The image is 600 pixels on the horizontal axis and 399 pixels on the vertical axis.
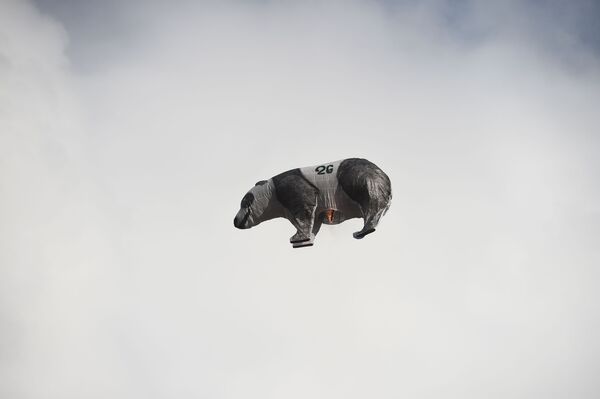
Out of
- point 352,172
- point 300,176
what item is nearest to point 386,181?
point 352,172

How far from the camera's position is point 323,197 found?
30.5 metres

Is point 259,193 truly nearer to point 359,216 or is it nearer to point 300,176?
point 300,176

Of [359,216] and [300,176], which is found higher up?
[300,176]

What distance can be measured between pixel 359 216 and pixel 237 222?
5232 mm

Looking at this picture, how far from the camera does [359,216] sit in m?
30.4

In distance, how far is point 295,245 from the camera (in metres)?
30.5

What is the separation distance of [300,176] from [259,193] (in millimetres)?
2141

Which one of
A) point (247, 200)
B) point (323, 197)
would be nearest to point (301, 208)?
point (323, 197)

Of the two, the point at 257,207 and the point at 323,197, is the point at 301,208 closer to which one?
the point at 323,197

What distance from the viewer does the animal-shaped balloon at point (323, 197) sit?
2931 cm

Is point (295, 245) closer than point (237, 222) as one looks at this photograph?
Yes

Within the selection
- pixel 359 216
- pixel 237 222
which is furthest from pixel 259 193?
pixel 359 216

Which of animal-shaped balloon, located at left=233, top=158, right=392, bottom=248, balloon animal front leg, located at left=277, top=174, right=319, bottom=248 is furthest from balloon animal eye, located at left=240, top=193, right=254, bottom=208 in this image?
balloon animal front leg, located at left=277, top=174, right=319, bottom=248

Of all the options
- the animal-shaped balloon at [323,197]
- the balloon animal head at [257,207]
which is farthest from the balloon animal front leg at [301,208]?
the balloon animal head at [257,207]
